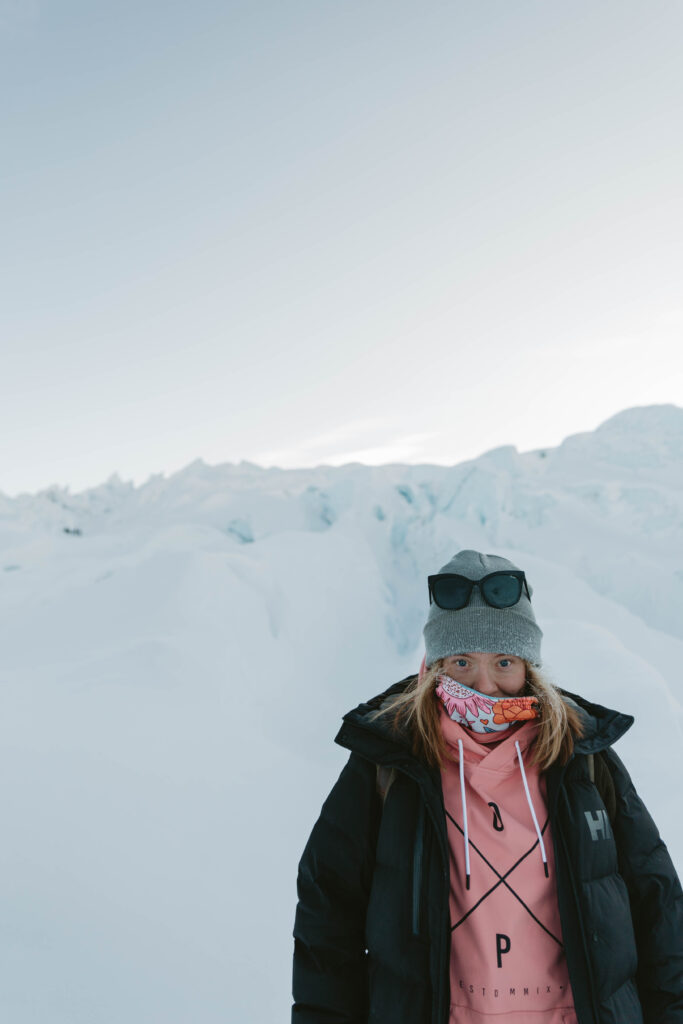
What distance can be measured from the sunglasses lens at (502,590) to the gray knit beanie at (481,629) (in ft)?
0.04

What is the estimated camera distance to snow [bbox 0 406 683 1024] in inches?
96.3

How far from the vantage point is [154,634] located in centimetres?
635

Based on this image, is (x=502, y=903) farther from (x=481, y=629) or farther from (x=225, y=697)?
(x=225, y=697)

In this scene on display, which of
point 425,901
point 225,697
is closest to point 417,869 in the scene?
point 425,901

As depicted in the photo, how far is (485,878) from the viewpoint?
1139 mm

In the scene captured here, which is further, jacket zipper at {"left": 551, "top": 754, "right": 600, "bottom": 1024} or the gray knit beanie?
the gray knit beanie

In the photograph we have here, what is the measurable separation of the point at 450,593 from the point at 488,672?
0.64 feet

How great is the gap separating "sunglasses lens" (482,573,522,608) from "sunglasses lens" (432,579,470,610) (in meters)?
0.05

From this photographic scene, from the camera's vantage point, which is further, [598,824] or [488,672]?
[488,672]

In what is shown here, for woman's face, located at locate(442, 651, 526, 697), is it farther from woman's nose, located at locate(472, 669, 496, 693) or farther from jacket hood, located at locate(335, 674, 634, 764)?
jacket hood, located at locate(335, 674, 634, 764)

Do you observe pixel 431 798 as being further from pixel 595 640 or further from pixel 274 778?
pixel 595 640

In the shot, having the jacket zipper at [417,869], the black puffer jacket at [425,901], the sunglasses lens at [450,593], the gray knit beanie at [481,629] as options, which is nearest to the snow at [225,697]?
the gray knit beanie at [481,629]

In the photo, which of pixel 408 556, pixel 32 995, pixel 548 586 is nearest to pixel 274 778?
pixel 32 995

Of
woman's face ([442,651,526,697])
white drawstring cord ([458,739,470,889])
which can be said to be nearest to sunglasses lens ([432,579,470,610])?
woman's face ([442,651,526,697])
